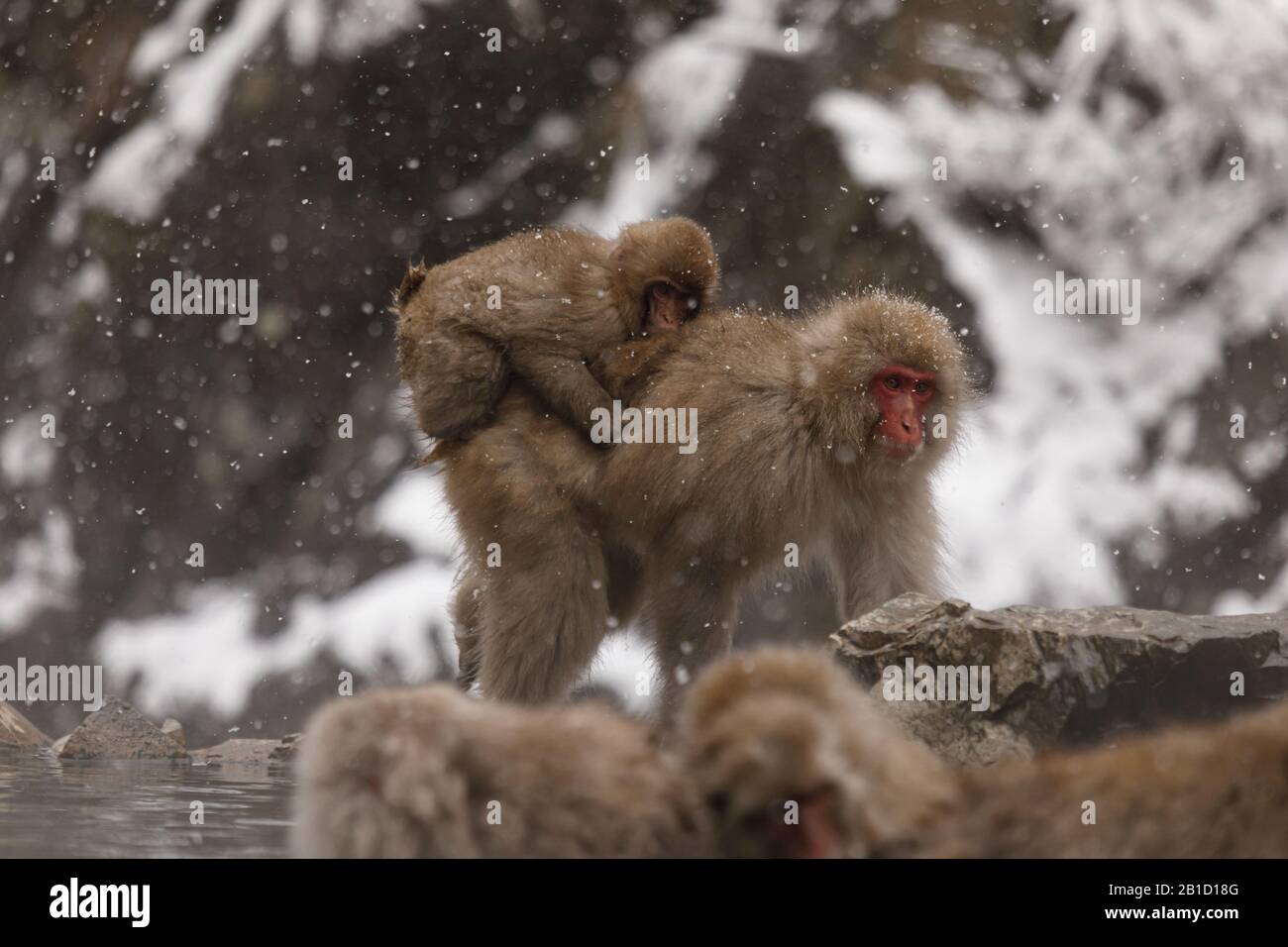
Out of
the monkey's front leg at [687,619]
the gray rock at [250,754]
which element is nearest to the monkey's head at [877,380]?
the monkey's front leg at [687,619]

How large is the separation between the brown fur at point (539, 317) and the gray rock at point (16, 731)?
262cm

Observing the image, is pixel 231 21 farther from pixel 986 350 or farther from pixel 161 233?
pixel 986 350

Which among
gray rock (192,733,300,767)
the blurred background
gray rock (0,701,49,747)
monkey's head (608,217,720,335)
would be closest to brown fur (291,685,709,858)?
monkey's head (608,217,720,335)

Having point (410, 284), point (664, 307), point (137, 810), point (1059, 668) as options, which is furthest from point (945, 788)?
point (410, 284)

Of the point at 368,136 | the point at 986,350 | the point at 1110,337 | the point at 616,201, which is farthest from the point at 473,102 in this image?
the point at 1110,337

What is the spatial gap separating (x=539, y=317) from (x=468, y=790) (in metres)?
2.75

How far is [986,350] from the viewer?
7270 mm

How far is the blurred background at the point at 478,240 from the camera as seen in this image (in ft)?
23.3

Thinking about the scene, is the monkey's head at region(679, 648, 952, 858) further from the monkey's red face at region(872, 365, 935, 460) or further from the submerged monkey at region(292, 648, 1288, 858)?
the monkey's red face at region(872, 365, 935, 460)

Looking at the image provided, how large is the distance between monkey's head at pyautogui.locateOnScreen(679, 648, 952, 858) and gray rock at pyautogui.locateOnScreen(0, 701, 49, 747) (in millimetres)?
4723

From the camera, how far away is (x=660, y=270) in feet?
14.0

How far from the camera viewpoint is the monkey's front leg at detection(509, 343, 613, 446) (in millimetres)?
4207

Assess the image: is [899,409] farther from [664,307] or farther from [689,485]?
[664,307]

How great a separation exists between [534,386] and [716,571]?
77 centimetres
